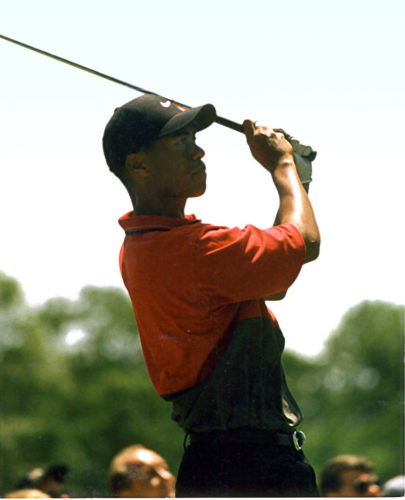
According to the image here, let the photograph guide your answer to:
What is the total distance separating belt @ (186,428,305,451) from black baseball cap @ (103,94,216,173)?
1005mm

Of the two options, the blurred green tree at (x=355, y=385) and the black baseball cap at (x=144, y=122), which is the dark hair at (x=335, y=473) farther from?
the blurred green tree at (x=355, y=385)

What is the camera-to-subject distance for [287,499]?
9.05ft

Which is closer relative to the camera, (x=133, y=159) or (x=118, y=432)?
(x=133, y=159)

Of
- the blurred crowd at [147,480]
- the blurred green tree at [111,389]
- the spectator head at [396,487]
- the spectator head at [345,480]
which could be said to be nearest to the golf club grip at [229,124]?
the blurred crowd at [147,480]

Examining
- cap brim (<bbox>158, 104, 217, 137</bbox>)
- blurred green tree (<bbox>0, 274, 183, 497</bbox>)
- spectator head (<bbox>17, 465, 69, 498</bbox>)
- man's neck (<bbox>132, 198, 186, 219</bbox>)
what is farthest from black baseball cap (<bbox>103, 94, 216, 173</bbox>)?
blurred green tree (<bbox>0, 274, 183, 497</bbox>)

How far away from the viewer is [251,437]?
2824 millimetres

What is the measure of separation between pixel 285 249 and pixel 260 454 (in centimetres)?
68

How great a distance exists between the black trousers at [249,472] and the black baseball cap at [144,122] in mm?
1065

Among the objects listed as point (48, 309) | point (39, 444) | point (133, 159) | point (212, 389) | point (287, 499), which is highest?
point (48, 309)

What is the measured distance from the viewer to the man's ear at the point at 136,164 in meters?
3.03

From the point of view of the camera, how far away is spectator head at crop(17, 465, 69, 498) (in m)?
5.95

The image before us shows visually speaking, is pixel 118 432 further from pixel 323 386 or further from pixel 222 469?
pixel 222 469

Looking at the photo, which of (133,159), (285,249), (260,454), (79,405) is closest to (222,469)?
(260,454)

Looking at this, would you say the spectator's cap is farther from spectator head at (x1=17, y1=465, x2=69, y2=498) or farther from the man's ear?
the man's ear
